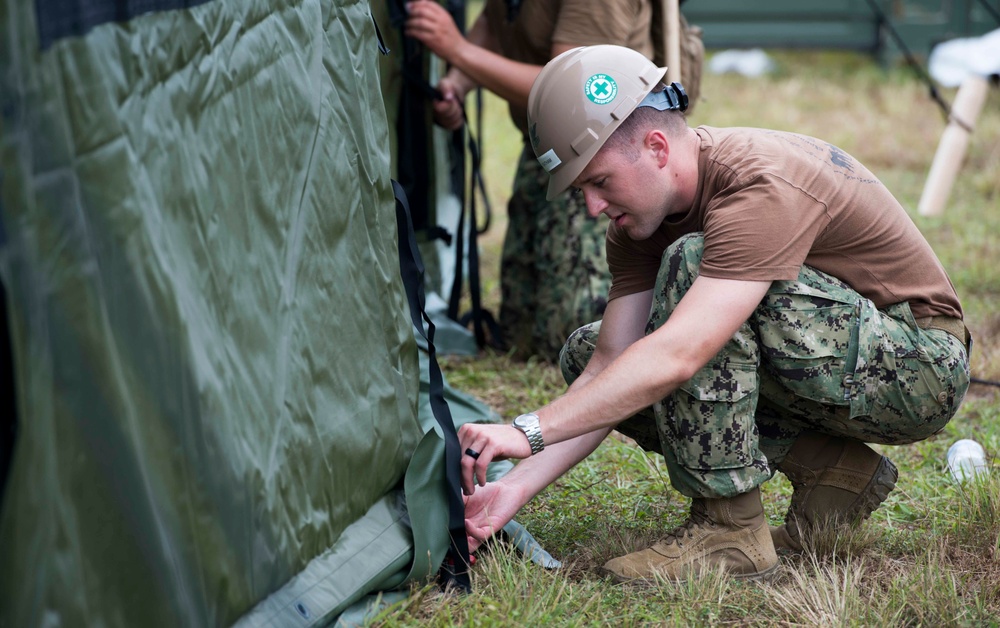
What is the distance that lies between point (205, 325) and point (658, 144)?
93cm

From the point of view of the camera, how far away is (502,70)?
3.29 metres

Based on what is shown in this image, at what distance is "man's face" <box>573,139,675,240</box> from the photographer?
2059mm

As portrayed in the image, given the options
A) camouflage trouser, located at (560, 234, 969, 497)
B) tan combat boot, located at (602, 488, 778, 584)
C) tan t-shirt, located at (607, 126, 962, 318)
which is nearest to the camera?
tan t-shirt, located at (607, 126, 962, 318)

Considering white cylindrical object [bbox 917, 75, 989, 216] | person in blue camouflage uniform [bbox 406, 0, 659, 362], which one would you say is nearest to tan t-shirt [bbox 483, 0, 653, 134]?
person in blue camouflage uniform [bbox 406, 0, 659, 362]

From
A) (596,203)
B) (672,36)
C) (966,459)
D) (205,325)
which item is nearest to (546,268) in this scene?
(672,36)

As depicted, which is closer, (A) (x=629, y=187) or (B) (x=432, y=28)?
(A) (x=629, y=187)

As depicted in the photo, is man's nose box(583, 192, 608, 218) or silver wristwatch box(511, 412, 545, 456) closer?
silver wristwatch box(511, 412, 545, 456)

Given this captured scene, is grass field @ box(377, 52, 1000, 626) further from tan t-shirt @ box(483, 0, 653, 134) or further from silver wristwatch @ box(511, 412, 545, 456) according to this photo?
tan t-shirt @ box(483, 0, 653, 134)

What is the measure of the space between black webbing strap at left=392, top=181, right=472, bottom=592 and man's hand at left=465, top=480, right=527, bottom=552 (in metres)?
0.05

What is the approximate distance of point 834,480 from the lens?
2.34 metres

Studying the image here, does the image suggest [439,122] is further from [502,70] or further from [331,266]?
[331,266]

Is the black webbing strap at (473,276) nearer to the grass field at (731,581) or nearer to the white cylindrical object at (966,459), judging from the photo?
the grass field at (731,581)

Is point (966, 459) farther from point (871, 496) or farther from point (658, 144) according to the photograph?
point (658, 144)

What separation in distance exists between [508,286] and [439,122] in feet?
2.12
